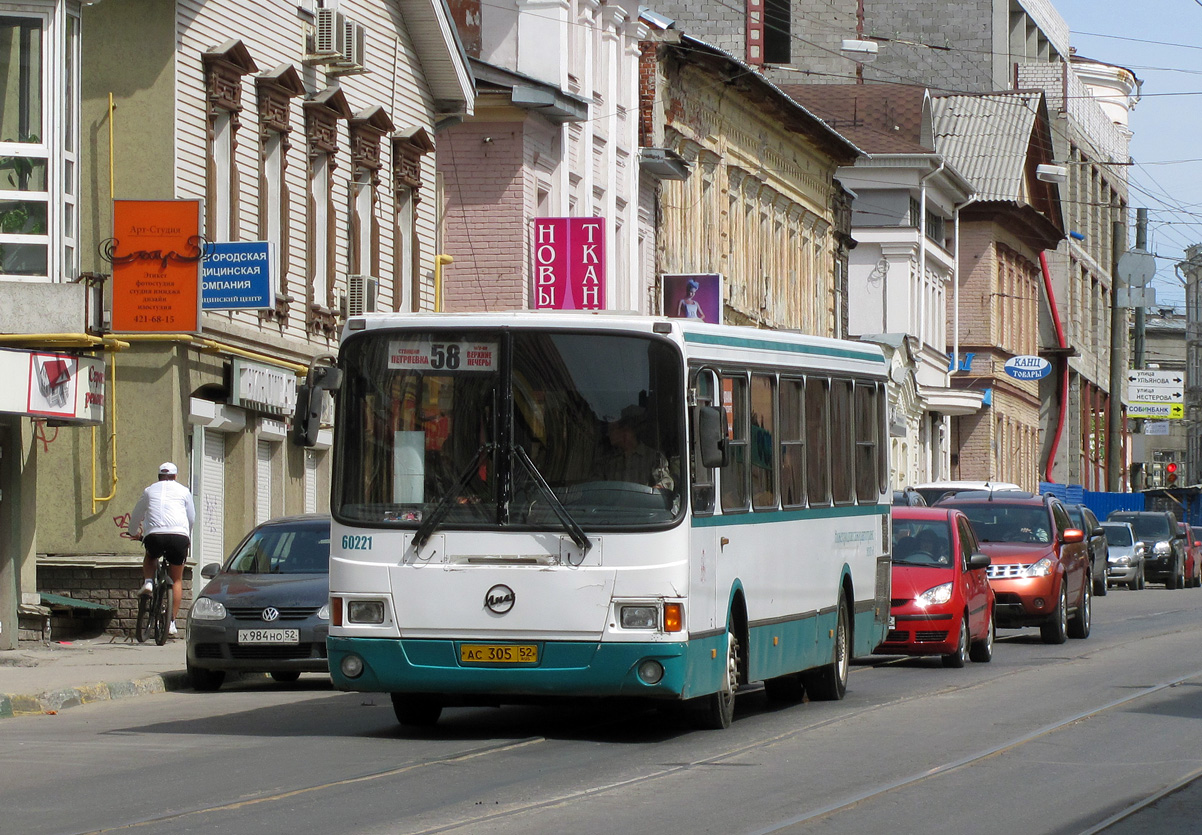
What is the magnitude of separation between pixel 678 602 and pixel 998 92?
64.1 m

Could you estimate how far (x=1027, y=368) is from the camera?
69938mm

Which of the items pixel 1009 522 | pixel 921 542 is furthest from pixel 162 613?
pixel 1009 522

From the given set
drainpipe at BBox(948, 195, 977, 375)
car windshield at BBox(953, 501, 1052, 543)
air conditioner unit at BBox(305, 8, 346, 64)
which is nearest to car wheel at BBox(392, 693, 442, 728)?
car windshield at BBox(953, 501, 1052, 543)

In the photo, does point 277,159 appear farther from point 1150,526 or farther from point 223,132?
point 1150,526

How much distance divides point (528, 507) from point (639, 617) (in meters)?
0.94

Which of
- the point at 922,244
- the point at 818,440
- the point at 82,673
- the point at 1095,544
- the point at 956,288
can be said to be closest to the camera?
the point at 818,440

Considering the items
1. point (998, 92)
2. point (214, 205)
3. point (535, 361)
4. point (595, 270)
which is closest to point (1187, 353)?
point (998, 92)

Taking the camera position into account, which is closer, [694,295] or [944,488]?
[944,488]

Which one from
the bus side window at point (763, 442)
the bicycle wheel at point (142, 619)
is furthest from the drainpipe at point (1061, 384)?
the bus side window at point (763, 442)

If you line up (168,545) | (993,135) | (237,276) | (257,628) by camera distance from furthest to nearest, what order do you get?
(993,135) → (237,276) → (168,545) → (257,628)

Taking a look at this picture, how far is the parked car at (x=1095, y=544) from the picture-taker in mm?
39625

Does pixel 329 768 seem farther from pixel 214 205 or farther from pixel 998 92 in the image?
pixel 998 92

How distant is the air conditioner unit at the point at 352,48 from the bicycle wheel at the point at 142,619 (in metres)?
9.31

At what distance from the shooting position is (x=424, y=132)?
1310 inches
